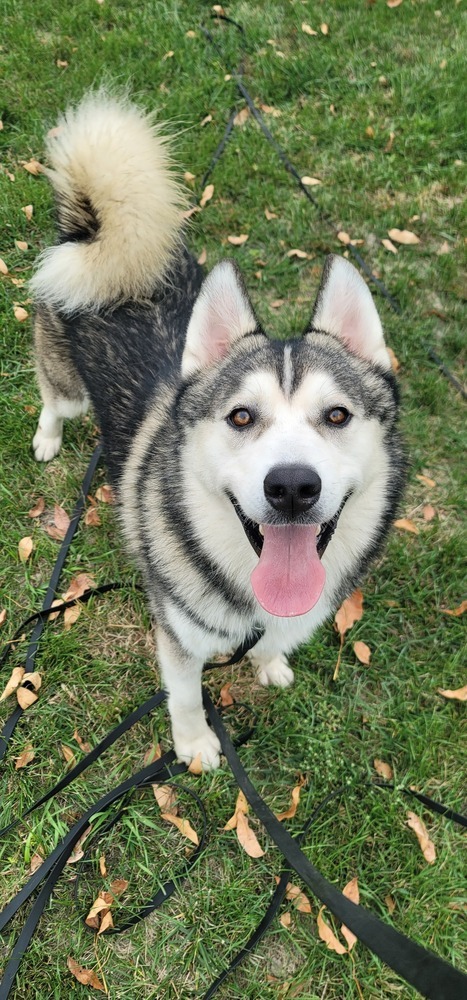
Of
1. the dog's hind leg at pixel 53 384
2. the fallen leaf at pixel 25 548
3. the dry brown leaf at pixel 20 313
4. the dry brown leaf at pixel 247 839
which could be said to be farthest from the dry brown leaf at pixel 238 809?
the dry brown leaf at pixel 20 313

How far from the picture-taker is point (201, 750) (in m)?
2.86

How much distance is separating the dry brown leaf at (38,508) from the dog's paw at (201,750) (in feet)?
5.24

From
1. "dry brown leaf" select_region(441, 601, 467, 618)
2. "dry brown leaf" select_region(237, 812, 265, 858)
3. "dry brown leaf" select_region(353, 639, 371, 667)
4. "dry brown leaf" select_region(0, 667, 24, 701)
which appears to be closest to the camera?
"dry brown leaf" select_region(237, 812, 265, 858)

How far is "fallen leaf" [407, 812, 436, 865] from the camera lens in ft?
8.98

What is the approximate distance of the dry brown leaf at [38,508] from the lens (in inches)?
144

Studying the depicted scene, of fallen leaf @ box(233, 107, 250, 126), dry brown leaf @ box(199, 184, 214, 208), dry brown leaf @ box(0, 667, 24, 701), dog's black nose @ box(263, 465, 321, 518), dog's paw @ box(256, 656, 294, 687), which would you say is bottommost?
dry brown leaf @ box(0, 667, 24, 701)

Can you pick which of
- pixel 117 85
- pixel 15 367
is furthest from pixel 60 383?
pixel 117 85

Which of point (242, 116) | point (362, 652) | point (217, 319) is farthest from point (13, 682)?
point (242, 116)

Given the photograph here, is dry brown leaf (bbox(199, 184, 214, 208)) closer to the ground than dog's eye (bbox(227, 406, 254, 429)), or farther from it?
closer to the ground

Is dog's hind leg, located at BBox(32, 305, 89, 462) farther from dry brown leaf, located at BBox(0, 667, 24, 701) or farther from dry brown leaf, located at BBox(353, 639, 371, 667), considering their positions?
dry brown leaf, located at BBox(353, 639, 371, 667)

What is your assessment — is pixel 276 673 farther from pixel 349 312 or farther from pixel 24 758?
pixel 349 312

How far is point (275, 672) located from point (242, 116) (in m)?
4.65

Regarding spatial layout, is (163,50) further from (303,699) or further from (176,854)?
(176,854)

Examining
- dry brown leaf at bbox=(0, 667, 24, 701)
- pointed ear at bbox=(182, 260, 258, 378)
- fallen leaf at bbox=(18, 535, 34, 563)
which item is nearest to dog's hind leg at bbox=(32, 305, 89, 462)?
fallen leaf at bbox=(18, 535, 34, 563)
